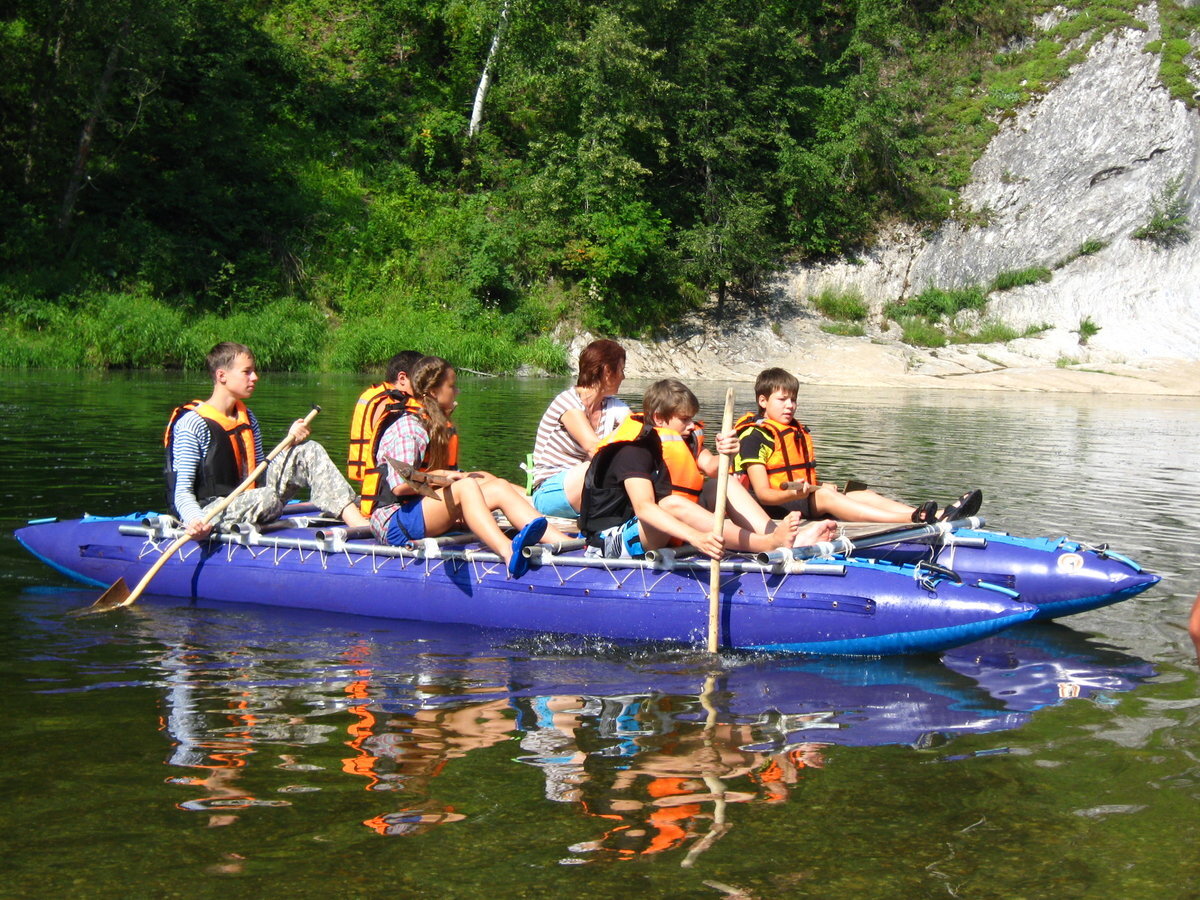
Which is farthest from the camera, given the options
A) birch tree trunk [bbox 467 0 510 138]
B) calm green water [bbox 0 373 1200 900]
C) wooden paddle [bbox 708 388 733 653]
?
birch tree trunk [bbox 467 0 510 138]

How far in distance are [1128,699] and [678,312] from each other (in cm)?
2322

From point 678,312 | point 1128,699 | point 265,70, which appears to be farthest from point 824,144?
point 1128,699

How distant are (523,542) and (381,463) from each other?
1139 millimetres

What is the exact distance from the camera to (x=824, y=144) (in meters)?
29.3

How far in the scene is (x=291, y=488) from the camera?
7684 millimetres

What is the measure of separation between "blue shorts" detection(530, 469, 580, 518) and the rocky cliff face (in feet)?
62.1

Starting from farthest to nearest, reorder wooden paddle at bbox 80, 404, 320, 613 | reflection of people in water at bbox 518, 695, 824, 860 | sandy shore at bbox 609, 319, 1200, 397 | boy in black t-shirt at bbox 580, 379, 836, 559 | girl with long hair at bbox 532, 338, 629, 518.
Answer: sandy shore at bbox 609, 319, 1200, 397 < girl with long hair at bbox 532, 338, 629, 518 < wooden paddle at bbox 80, 404, 320, 613 < boy in black t-shirt at bbox 580, 379, 836, 559 < reflection of people in water at bbox 518, 695, 824, 860

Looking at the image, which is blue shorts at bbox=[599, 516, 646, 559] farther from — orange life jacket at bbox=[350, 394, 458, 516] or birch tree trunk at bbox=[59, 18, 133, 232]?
birch tree trunk at bbox=[59, 18, 133, 232]

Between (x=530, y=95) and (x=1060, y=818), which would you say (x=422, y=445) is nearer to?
(x=1060, y=818)

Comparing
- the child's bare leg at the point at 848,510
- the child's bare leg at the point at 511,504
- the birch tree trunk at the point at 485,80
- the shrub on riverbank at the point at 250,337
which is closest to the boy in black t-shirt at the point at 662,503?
the child's bare leg at the point at 511,504

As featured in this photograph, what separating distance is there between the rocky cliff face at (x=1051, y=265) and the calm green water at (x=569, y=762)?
19.2 metres

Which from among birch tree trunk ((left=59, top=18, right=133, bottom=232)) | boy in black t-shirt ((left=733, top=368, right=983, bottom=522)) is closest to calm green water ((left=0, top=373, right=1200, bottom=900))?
boy in black t-shirt ((left=733, top=368, right=983, bottom=522))

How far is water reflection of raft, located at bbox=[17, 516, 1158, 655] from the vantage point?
237 inches

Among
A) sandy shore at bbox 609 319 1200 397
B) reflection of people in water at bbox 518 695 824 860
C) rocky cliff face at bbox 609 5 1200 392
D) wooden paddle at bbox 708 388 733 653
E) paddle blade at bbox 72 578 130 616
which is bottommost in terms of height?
reflection of people in water at bbox 518 695 824 860
